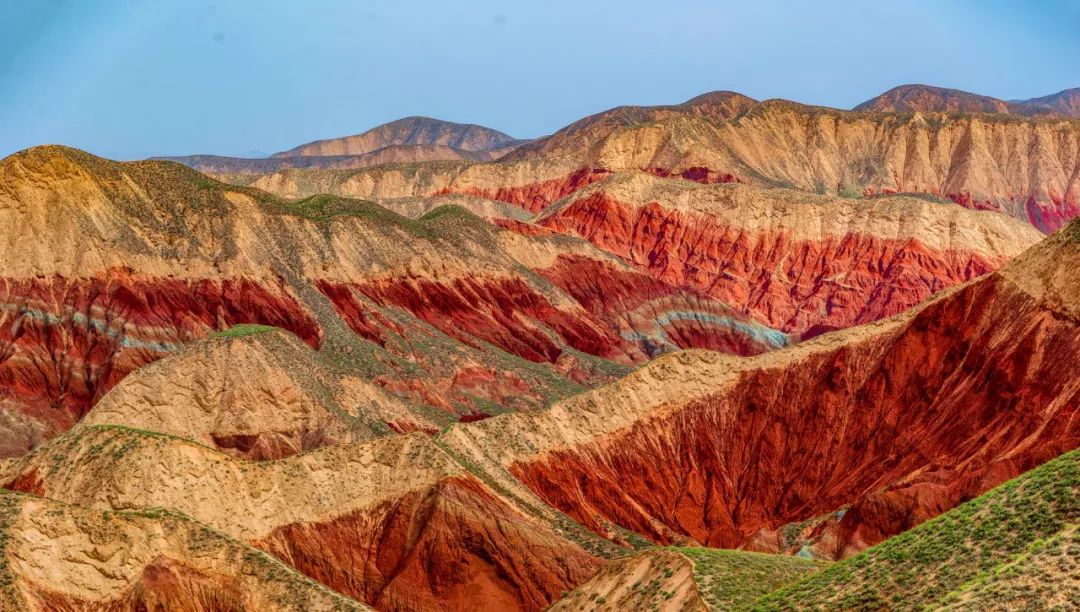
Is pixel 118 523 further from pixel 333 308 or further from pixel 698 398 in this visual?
pixel 333 308

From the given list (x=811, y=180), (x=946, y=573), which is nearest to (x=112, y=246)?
(x=946, y=573)

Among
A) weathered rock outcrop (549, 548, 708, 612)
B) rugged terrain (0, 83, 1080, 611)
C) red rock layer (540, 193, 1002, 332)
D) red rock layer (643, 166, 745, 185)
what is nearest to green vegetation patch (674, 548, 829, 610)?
rugged terrain (0, 83, 1080, 611)

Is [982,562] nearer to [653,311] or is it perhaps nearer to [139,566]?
[139,566]

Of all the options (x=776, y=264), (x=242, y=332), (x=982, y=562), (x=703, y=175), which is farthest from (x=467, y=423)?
(x=703, y=175)

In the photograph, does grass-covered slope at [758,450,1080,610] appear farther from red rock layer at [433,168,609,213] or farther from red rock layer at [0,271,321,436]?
red rock layer at [433,168,609,213]

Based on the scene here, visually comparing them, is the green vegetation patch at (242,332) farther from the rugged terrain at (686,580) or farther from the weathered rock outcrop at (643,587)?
the rugged terrain at (686,580)

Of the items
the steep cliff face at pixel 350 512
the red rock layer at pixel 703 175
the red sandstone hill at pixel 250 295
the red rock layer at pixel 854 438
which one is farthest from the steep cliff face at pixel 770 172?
the steep cliff face at pixel 350 512
